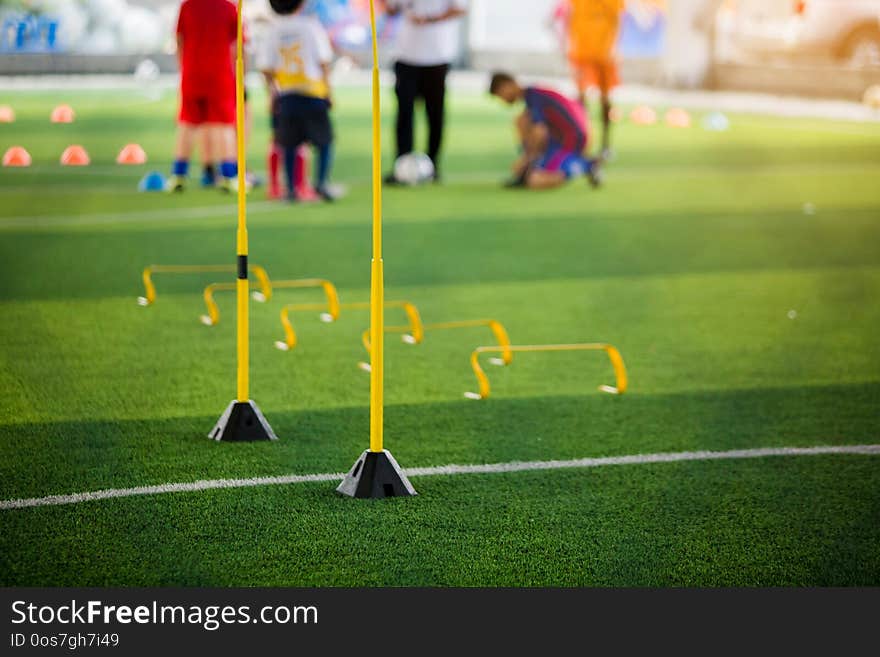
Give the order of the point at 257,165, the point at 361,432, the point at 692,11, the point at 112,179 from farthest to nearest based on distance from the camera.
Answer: the point at 692,11 → the point at 257,165 → the point at 112,179 → the point at 361,432

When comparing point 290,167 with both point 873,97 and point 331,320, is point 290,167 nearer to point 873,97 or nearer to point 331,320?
point 331,320

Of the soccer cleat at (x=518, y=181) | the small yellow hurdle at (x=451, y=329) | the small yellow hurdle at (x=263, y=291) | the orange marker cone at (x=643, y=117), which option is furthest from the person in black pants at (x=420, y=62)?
the orange marker cone at (x=643, y=117)

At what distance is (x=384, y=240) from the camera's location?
1152 centimetres

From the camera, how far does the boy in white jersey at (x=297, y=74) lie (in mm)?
12758

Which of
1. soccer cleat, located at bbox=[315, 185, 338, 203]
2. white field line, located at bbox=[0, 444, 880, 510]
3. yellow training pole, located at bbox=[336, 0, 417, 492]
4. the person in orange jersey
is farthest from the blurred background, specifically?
yellow training pole, located at bbox=[336, 0, 417, 492]

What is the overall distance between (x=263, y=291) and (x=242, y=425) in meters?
3.18

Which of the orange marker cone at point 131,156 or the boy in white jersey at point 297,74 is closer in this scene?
the boy in white jersey at point 297,74

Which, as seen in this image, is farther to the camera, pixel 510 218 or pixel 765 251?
pixel 510 218

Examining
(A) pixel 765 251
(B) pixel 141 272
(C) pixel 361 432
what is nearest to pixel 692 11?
(A) pixel 765 251

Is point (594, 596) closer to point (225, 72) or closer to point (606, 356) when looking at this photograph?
point (606, 356)

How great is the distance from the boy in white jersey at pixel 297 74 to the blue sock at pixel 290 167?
17mm

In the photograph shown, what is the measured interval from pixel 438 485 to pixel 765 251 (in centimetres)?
633

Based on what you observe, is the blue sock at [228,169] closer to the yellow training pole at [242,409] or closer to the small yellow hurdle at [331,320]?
the small yellow hurdle at [331,320]

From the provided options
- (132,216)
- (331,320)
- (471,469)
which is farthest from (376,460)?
(132,216)
